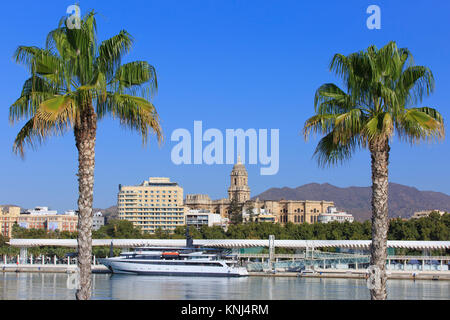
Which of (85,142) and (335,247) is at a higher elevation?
(85,142)

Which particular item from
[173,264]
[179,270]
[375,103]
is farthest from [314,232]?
[375,103]

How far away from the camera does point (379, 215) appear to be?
1580 cm

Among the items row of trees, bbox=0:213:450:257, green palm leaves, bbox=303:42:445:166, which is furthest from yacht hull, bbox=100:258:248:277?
green palm leaves, bbox=303:42:445:166

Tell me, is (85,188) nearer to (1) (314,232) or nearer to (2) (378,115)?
(2) (378,115)

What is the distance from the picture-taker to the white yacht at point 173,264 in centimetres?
9419

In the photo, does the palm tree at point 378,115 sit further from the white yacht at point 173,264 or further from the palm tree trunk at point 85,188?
the white yacht at point 173,264

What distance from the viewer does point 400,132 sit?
53.8 ft

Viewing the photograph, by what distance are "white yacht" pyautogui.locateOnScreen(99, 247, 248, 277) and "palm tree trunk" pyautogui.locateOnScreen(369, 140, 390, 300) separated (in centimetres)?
7905

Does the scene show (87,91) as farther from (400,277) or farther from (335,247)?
(335,247)

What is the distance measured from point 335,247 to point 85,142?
110494mm

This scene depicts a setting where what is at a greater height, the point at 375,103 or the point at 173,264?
the point at 375,103
